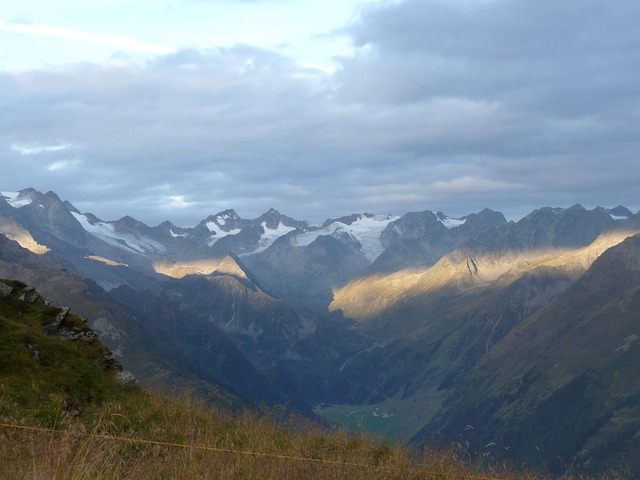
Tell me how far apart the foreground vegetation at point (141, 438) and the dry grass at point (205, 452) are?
0.03 meters

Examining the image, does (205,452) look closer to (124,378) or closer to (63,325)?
(124,378)

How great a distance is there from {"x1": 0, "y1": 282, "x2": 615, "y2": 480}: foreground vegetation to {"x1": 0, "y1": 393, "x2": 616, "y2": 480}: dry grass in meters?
0.03

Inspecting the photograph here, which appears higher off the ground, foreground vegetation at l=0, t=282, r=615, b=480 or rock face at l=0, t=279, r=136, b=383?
rock face at l=0, t=279, r=136, b=383

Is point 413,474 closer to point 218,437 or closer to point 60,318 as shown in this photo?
point 218,437

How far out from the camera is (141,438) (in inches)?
673

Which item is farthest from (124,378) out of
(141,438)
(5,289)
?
(5,289)

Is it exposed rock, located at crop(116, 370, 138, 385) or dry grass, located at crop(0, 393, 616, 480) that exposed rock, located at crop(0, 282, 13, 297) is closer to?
exposed rock, located at crop(116, 370, 138, 385)

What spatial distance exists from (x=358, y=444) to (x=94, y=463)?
8871 millimetres

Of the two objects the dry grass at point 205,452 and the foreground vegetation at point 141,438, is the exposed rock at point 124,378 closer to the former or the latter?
the foreground vegetation at point 141,438

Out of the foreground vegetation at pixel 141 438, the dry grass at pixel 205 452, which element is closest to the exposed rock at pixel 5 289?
the foreground vegetation at pixel 141 438

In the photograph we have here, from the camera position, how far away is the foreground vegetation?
12984 millimetres

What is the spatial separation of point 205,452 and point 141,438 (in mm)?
2935

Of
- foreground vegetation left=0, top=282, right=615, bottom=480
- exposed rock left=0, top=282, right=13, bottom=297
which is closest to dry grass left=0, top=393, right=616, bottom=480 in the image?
foreground vegetation left=0, top=282, right=615, bottom=480

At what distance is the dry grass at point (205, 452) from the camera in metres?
12.5
